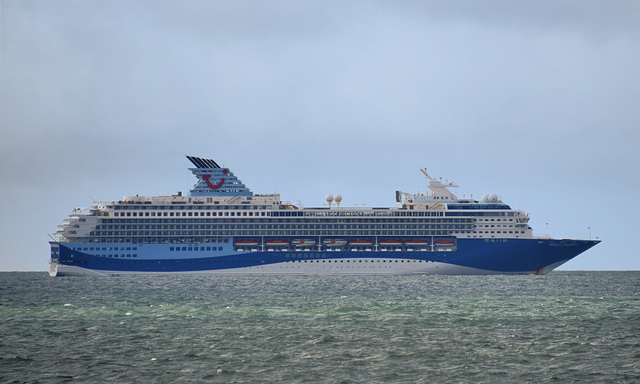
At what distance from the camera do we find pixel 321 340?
3653 centimetres

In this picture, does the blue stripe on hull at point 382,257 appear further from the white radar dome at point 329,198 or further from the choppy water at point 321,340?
the choppy water at point 321,340

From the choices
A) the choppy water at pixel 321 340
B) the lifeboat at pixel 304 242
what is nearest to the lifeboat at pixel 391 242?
the lifeboat at pixel 304 242

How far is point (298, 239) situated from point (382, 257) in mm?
13254

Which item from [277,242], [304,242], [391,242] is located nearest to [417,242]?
[391,242]

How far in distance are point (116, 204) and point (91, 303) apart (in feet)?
190

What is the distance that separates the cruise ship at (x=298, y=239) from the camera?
10569 centimetres

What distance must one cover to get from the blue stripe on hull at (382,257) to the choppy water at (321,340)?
147 feet

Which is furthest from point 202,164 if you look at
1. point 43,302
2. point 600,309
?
point 600,309

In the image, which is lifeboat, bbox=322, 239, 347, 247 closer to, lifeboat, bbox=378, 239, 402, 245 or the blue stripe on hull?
the blue stripe on hull

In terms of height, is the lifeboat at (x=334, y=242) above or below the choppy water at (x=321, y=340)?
above

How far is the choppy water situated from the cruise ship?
44784mm

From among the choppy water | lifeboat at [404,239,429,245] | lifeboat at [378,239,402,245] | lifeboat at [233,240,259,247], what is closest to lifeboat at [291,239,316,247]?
lifeboat at [233,240,259,247]

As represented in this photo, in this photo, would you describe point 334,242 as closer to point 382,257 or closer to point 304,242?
point 304,242

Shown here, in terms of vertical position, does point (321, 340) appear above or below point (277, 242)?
below
